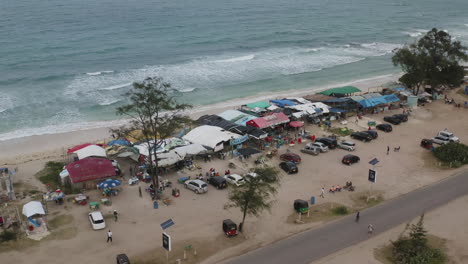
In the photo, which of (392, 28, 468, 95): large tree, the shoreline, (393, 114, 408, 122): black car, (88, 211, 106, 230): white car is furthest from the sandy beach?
(392, 28, 468, 95): large tree

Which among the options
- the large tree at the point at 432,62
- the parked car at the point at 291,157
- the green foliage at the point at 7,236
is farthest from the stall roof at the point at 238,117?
the green foliage at the point at 7,236

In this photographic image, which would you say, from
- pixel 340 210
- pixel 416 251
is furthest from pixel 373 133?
pixel 416 251

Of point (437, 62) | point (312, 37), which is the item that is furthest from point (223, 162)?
point (312, 37)

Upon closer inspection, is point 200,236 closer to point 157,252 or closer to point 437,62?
point 157,252

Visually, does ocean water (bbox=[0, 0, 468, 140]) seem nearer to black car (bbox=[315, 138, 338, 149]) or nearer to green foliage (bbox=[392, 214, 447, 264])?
black car (bbox=[315, 138, 338, 149])

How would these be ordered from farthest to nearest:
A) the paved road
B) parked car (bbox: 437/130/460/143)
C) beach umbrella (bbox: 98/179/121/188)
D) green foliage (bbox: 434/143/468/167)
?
parked car (bbox: 437/130/460/143) < green foliage (bbox: 434/143/468/167) < beach umbrella (bbox: 98/179/121/188) < the paved road

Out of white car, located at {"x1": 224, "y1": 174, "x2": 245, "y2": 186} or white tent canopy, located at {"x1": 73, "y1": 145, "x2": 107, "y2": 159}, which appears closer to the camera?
white car, located at {"x1": 224, "y1": 174, "x2": 245, "y2": 186}

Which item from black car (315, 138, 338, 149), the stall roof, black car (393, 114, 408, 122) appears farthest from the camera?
black car (393, 114, 408, 122)

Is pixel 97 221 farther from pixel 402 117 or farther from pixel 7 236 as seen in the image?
pixel 402 117
